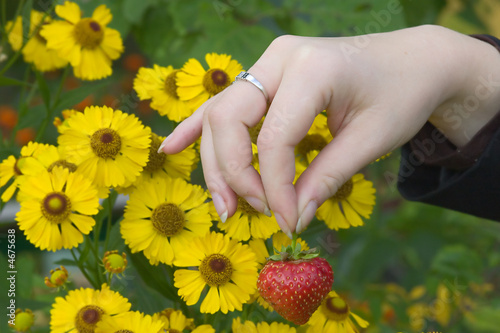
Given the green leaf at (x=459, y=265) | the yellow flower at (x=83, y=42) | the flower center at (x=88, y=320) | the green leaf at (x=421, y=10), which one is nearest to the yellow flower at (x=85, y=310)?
the flower center at (x=88, y=320)

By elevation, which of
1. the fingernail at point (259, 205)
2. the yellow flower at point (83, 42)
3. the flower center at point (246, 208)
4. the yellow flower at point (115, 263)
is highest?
the yellow flower at point (83, 42)

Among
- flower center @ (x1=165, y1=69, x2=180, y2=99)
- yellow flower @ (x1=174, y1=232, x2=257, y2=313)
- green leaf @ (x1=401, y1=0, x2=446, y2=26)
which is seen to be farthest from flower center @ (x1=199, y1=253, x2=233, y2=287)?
green leaf @ (x1=401, y1=0, x2=446, y2=26)

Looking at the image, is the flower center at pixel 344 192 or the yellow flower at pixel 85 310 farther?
the flower center at pixel 344 192

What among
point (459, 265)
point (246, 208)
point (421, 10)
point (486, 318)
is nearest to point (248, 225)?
point (246, 208)

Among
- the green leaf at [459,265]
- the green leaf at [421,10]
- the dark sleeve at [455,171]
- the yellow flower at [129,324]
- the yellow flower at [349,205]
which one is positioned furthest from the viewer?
the green leaf at [421,10]

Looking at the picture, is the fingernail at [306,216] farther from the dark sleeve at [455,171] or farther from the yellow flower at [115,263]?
the dark sleeve at [455,171]

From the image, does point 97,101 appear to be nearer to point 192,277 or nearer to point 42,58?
point 42,58

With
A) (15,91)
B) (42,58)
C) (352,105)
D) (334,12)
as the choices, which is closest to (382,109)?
(352,105)
